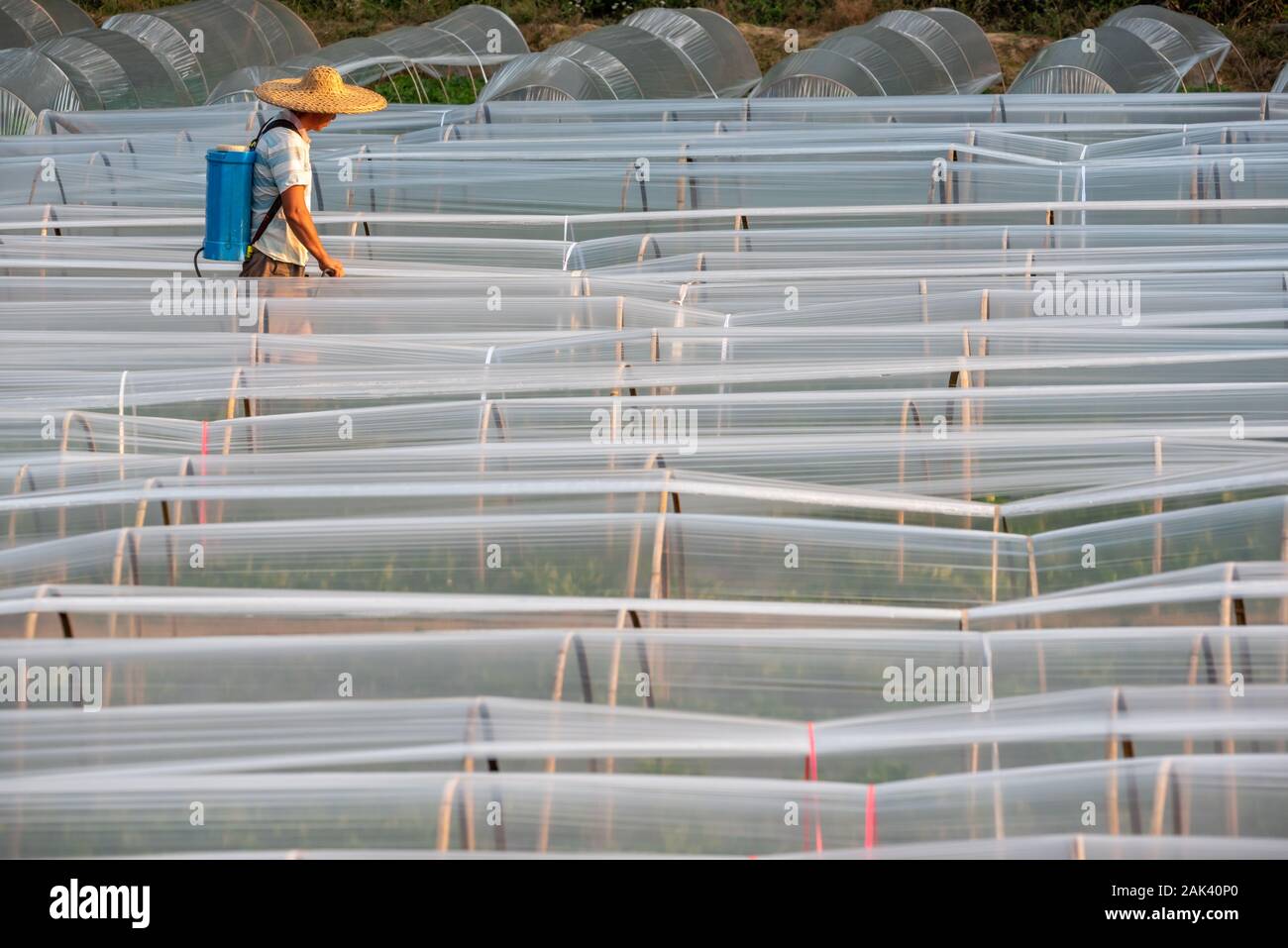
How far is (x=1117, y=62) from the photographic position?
19.2 m

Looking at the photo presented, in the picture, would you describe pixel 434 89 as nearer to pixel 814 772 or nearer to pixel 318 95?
pixel 318 95

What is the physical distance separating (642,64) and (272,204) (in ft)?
39.2

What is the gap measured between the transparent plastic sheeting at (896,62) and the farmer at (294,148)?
11.5m

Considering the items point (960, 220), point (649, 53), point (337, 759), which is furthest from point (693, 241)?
point (649, 53)

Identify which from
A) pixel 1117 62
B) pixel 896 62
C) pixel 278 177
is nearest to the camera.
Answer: pixel 278 177

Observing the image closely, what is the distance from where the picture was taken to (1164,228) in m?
10.7

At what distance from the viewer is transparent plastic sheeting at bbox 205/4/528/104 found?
20.9m

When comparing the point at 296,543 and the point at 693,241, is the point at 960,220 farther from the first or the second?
the point at 296,543

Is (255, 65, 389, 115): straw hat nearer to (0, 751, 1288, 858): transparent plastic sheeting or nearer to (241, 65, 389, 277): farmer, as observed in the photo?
(241, 65, 389, 277): farmer

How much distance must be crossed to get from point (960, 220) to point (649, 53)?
9.32 metres

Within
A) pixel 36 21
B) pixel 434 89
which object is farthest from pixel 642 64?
pixel 36 21

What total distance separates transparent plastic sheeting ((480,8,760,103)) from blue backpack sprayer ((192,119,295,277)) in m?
9.43

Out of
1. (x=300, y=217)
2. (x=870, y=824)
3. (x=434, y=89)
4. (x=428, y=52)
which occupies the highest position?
(x=428, y=52)

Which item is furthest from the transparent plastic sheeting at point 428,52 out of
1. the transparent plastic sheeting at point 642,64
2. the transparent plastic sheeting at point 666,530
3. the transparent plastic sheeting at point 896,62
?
the transparent plastic sheeting at point 666,530
